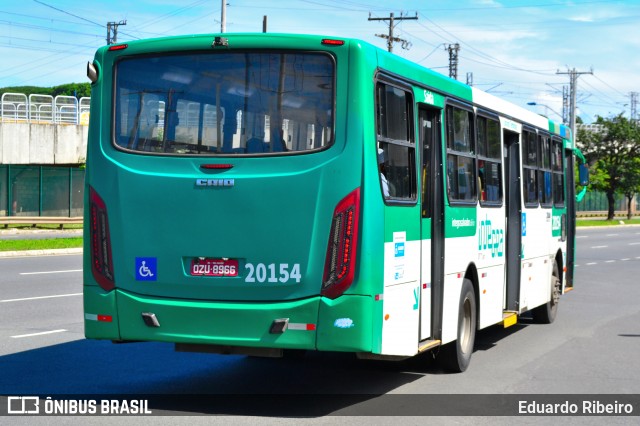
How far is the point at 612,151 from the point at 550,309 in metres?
74.9

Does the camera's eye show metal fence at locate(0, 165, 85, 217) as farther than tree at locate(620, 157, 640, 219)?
No

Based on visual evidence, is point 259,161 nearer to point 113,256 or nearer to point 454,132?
point 113,256

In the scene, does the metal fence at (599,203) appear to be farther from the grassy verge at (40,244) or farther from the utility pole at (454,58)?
the grassy verge at (40,244)

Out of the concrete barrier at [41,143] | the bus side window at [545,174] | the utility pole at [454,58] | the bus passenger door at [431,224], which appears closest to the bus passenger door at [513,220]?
the bus side window at [545,174]

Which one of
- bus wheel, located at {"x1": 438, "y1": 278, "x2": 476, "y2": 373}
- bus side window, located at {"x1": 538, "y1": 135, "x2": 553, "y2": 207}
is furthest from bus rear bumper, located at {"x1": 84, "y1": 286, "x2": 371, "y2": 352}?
A: bus side window, located at {"x1": 538, "y1": 135, "x2": 553, "y2": 207}

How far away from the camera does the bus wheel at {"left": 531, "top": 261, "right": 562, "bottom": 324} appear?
15188 millimetres

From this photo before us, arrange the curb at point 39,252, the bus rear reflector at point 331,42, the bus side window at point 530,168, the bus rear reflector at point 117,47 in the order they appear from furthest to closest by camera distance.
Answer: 1. the curb at point 39,252
2. the bus side window at point 530,168
3. the bus rear reflector at point 117,47
4. the bus rear reflector at point 331,42

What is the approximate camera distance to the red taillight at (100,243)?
845 cm

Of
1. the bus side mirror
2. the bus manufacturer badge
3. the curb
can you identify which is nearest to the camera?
the bus manufacturer badge

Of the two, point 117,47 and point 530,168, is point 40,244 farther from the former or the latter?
point 117,47

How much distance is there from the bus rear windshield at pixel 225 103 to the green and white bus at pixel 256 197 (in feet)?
0.04

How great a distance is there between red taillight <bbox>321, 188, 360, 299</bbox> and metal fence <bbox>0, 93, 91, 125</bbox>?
42.3 m

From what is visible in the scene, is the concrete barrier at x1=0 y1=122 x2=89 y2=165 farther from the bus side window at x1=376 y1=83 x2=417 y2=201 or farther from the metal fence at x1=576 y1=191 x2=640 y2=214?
the metal fence at x1=576 y1=191 x2=640 y2=214

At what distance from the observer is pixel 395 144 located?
8.66 m
